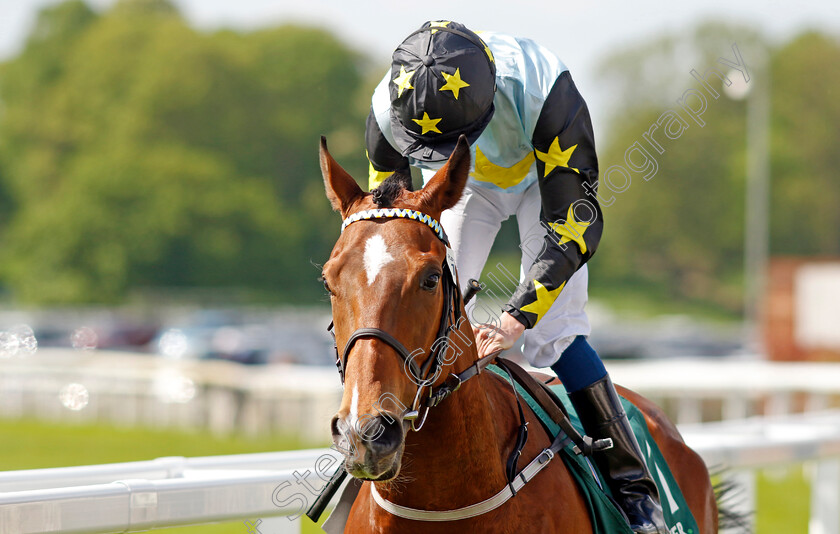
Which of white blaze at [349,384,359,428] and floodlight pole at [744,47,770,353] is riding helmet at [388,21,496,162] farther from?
floodlight pole at [744,47,770,353]

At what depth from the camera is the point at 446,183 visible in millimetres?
2473

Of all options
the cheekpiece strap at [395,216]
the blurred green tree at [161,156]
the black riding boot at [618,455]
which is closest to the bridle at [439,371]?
the cheekpiece strap at [395,216]

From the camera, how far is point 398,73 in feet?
9.05

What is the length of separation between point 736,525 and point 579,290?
1740mm

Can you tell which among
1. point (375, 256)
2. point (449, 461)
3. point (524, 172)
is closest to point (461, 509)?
point (449, 461)

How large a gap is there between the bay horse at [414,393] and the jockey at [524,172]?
211 mm

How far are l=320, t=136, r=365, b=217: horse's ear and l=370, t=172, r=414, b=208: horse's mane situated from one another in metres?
0.06

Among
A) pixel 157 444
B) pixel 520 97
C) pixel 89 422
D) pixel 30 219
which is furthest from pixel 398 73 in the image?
pixel 30 219

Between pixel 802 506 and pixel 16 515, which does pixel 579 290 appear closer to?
pixel 16 515

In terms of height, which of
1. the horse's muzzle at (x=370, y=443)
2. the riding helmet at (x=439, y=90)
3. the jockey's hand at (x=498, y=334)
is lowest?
the horse's muzzle at (x=370, y=443)

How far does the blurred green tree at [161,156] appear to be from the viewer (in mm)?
38719

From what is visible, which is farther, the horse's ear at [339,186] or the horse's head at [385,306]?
the horse's ear at [339,186]

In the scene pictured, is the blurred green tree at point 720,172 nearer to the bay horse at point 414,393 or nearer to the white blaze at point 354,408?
the bay horse at point 414,393

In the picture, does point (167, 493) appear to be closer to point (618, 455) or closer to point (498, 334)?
point (498, 334)
